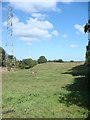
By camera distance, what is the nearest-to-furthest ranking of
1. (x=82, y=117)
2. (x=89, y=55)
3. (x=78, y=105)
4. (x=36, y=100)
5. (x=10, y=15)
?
(x=82, y=117), (x=78, y=105), (x=36, y=100), (x=89, y=55), (x=10, y=15)

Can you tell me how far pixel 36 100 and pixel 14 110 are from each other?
1911mm

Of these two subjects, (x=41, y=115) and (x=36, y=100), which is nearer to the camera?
(x=41, y=115)

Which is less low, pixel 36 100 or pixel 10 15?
pixel 10 15

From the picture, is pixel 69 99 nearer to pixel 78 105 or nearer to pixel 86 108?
pixel 78 105

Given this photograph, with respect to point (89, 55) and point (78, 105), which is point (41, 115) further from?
point (89, 55)

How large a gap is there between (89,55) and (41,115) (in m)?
12.0

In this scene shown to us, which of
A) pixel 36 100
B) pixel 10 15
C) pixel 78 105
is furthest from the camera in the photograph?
pixel 10 15

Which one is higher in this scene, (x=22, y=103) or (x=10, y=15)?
(x=10, y=15)

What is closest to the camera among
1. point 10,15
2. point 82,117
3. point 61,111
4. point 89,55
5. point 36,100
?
point 82,117

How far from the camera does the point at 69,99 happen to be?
31.6 feet

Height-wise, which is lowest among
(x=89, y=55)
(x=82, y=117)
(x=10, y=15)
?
(x=82, y=117)

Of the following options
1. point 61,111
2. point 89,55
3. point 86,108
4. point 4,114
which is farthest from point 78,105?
point 89,55

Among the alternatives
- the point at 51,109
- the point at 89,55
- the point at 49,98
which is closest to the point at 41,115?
the point at 51,109

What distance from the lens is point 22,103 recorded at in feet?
29.4
